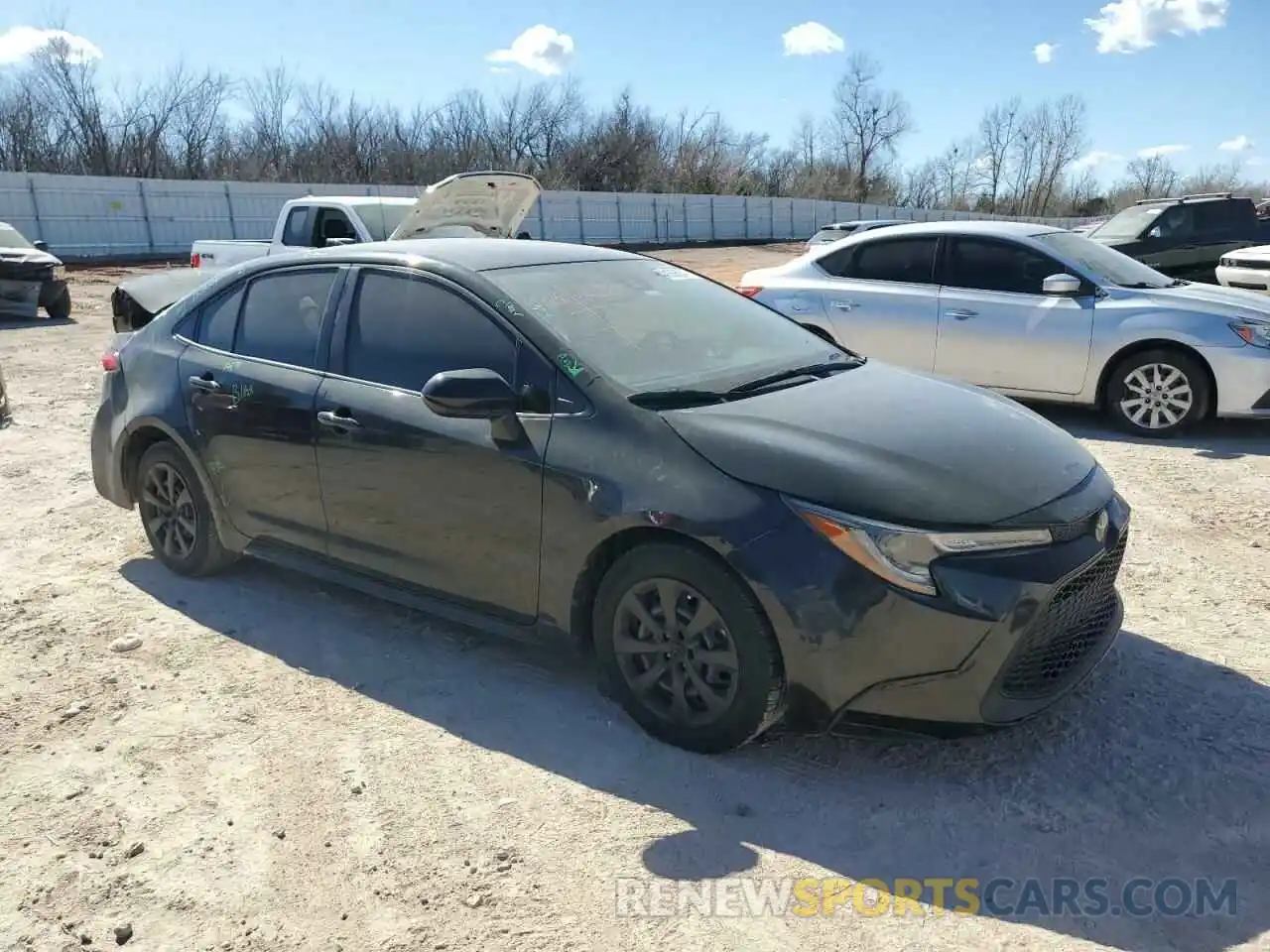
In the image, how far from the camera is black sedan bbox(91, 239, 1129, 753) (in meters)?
2.95

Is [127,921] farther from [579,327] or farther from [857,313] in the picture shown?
[857,313]

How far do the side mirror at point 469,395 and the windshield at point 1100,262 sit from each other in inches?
228

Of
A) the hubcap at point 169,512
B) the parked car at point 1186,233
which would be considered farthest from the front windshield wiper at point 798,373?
the parked car at point 1186,233

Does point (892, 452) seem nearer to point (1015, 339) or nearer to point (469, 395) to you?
point (469, 395)

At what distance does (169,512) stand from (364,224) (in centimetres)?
768

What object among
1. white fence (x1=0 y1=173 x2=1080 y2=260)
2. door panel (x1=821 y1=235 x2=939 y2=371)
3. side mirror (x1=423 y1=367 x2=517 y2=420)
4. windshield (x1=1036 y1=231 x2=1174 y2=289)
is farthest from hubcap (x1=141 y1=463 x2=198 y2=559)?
white fence (x1=0 y1=173 x2=1080 y2=260)

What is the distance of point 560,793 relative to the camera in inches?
124

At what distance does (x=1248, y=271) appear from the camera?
11.9 metres

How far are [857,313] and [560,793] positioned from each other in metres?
6.00

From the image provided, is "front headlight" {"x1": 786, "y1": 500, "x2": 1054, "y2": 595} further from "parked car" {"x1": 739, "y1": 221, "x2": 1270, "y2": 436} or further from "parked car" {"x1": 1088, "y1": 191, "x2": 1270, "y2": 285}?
"parked car" {"x1": 1088, "y1": 191, "x2": 1270, "y2": 285}

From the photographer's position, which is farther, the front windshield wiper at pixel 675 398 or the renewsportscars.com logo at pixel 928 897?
the front windshield wiper at pixel 675 398

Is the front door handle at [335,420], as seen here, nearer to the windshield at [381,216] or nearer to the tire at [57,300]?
the windshield at [381,216]

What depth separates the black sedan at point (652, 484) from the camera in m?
2.95

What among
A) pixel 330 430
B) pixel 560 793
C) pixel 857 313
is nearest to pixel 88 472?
pixel 330 430
